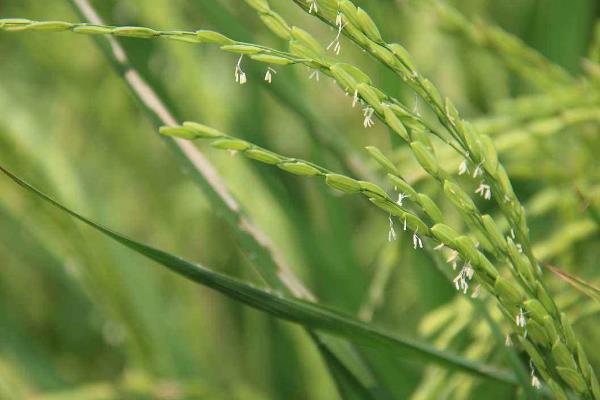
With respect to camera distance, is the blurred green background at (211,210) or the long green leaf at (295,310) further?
the blurred green background at (211,210)

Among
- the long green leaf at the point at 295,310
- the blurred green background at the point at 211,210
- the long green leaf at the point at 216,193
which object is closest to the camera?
the long green leaf at the point at 295,310

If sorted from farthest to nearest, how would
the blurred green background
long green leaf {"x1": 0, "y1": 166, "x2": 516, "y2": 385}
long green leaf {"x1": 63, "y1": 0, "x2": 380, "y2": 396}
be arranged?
the blurred green background < long green leaf {"x1": 63, "y1": 0, "x2": 380, "y2": 396} < long green leaf {"x1": 0, "y1": 166, "x2": 516, "y2": 385}

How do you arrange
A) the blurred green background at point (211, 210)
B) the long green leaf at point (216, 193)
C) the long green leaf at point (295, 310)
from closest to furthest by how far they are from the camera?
the long green leaf at point (295, 310) → the long green leaf at point (216, 193) → the blurred green background at point (211, 210)

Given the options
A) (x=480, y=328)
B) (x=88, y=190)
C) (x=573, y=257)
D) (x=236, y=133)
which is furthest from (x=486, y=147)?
(x=88, y=190)

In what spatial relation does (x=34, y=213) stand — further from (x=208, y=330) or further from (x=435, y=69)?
(x=435, y=69)

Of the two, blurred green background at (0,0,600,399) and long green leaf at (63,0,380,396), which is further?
blurred green background at (0,0,600,399)

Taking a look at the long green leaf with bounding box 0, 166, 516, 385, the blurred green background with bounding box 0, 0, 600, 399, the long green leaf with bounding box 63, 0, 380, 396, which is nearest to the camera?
the long green leaf with bounding box 0, 166, 516, 385
